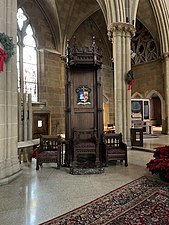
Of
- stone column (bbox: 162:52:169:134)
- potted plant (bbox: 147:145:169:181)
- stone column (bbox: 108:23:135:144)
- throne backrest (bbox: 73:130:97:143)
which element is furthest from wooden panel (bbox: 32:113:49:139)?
potted plant (bbox: 147:145:169:181)

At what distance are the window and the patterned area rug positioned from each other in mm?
8594

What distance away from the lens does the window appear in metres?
10.4

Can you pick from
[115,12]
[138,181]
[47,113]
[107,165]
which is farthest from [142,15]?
[138,181]

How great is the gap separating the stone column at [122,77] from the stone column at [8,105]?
13.4 feet

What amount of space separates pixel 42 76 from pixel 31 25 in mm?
2847

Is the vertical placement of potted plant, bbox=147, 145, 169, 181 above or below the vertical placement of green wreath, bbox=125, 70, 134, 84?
below

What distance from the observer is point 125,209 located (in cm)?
254

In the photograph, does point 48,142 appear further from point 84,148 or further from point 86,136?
point 84,148

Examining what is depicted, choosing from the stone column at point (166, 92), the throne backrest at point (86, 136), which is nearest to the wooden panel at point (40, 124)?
the throne backrest at point (86, 136)

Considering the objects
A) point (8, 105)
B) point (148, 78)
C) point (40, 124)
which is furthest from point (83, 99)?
point (148, 78)

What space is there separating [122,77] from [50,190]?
5179 mm

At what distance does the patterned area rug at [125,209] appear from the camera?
225cm

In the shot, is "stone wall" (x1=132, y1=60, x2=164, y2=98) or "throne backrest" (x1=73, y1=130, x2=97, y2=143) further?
"stone wall" (x1=132, y1=60, x2=164, y2=98)

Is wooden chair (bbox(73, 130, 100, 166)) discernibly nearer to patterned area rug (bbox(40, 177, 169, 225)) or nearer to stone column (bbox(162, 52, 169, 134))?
patterned area rug (bbox(40, 177, 169, 225))
